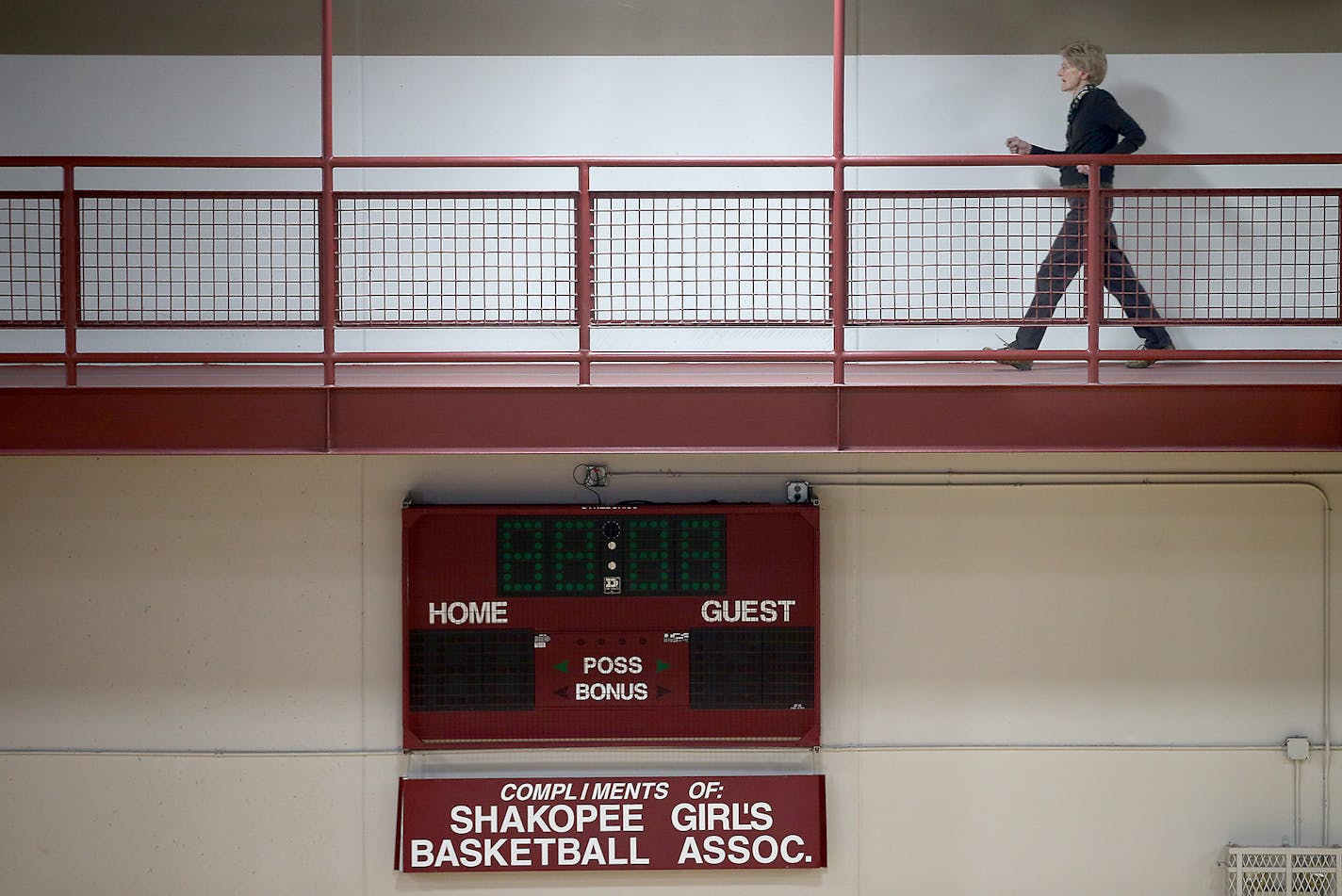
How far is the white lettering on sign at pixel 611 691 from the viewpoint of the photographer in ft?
17.4

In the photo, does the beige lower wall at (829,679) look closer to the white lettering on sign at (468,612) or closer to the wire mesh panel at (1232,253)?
the white lettering on sign at (468,612)

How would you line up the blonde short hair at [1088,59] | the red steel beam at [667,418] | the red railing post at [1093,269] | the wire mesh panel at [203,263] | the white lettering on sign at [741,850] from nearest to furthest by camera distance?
the red railing post at [1093,269] < the red steel beam at [667,418] < the blonde short hair at [1088,59] < the white lettering on sign at [741,850] < the wire mesh panel at [203,263]

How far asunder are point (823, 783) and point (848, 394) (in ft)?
7.57

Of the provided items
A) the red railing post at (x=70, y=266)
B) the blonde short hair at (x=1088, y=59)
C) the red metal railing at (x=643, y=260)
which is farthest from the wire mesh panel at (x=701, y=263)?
the red railing post at (x=70, y=266)

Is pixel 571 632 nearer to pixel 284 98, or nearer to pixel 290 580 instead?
pixel 290 580

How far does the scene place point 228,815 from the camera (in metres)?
5.45

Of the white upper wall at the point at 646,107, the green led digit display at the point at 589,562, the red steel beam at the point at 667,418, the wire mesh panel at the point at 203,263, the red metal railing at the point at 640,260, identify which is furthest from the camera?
the white upper wall at the point at 646,107

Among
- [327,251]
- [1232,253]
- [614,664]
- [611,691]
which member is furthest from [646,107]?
[1232,253]

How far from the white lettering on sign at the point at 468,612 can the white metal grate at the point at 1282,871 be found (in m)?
3.99

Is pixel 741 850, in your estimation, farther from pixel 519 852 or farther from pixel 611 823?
pixel 519 852

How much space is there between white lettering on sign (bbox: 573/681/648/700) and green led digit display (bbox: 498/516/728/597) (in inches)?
18.5

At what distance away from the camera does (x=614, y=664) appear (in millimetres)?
5285

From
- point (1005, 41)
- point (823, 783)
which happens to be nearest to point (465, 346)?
point (823, 783)

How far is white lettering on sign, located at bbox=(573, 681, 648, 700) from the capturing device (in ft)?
17.4
